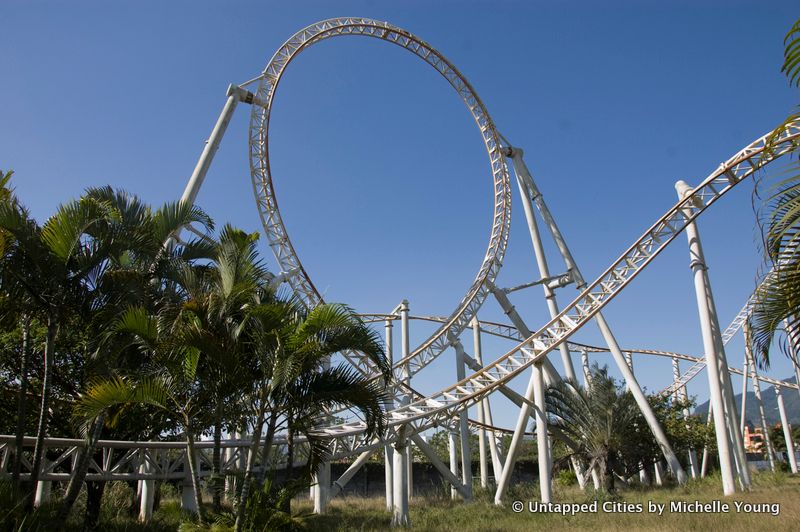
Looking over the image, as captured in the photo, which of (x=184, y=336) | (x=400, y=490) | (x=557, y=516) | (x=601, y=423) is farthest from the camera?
(x=601, y=423)

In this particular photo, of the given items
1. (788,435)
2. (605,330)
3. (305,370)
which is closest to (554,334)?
(605,330)

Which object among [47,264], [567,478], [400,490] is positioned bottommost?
[567,478]

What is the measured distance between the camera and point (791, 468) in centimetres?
2480

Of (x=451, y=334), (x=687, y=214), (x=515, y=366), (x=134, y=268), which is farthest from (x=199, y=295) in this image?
(x=687, y=214)

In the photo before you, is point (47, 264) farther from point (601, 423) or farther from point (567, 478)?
point (567, 478)

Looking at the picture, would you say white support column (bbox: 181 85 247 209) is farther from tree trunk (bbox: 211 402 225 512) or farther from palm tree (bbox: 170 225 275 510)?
tree trunk (bbox: 211 402 225 512)

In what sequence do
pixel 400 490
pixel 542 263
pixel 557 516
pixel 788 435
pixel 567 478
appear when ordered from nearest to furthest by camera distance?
1. pixel 557 516
2. pixel 400 490
3. pixel 542 263
4. pixel 567 478
5. pixel 788 435

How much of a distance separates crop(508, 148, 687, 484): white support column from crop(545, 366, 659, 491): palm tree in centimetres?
60

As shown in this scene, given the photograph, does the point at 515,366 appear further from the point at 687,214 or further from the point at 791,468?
the point at 791,468

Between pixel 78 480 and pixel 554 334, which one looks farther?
pixel 554 334

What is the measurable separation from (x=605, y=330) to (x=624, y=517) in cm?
629

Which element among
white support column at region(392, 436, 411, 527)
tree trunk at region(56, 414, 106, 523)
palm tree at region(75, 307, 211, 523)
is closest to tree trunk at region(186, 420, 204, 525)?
palm tree at region(75, 307, 211, 523)

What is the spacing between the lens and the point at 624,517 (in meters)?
10.4

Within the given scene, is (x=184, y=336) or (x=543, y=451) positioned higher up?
(x=184, y=336)
